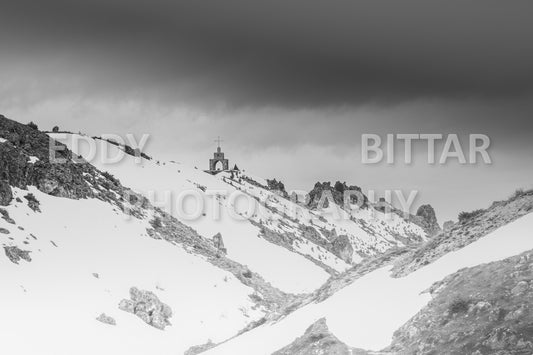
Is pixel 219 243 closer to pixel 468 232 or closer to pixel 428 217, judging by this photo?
pixel 468 232

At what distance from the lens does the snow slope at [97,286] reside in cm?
3703

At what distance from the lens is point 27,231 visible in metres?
45.8

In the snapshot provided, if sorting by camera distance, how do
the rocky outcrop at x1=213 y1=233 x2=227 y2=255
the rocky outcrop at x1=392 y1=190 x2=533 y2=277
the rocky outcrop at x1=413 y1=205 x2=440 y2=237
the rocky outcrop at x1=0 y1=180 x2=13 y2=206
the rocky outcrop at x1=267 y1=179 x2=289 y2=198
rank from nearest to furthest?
1. the rocky outcrop at x1=392 y1=190 x2=533 y2=277
2. the rocky outcrop at x1=0 y1=180 x2=13 y2=206
3. the rocky outcrop at x1=213 y1=233 x2=227 y2=255
4. the rocky outcrop at x1=267 y1=179 x2=289 y2=198
5. the rocky outcrop at x1=413 y1=205 x2=440 y2=237

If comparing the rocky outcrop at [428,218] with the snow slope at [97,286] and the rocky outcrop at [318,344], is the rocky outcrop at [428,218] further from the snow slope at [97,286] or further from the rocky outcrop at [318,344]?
the rocky outcrop at [318,344]

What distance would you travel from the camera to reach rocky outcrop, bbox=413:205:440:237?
17925cm

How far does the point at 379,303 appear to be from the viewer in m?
19.6

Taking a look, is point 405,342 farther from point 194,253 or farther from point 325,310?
point 194,253

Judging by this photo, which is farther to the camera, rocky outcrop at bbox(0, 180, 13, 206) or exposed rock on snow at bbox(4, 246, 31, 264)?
rocky outcrop at bbox(0, 180, 13, 206)

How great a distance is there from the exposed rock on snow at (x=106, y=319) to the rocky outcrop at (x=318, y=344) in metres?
24.1

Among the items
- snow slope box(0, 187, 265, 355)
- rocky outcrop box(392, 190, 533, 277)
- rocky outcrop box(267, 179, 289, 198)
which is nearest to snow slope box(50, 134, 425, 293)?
snow slope box(0, 187, 265, 355)

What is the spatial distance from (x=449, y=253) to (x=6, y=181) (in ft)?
133

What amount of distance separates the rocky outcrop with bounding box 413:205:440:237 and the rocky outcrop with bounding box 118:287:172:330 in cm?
14259

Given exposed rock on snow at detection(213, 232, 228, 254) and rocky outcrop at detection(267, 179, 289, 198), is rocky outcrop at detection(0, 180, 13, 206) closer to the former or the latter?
exposed rock on snow at detection(213, 232, 228, 254)

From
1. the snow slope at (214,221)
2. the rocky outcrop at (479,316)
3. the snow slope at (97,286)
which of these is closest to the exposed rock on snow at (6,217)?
the snow slope at (97,286)
